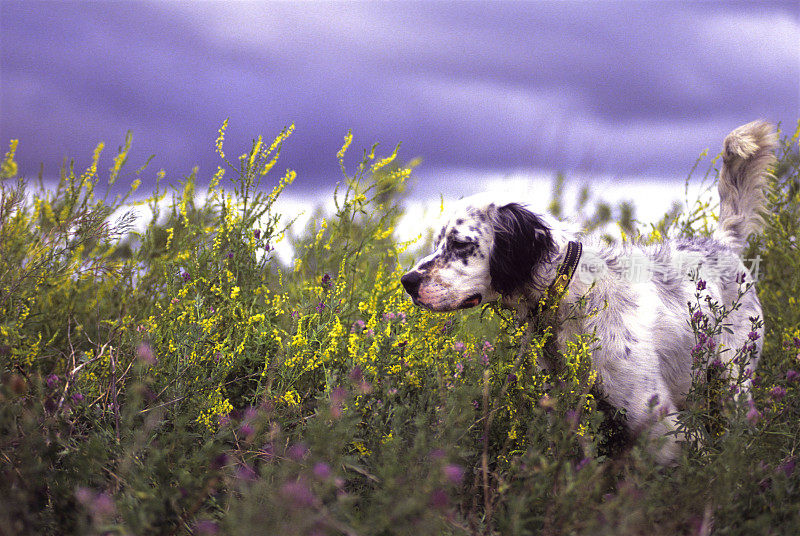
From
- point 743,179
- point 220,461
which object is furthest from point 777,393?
point 220,461

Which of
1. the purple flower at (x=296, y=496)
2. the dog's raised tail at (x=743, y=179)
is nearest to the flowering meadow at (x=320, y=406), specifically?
the purple flower at (x=296, y=496)

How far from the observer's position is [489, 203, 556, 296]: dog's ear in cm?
305

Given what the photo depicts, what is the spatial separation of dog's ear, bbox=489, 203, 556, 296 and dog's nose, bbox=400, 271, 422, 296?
39 cm

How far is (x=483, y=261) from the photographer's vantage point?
3102 millimetres

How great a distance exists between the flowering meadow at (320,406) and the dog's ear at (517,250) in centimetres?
20

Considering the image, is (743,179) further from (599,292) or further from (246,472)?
(246,472)

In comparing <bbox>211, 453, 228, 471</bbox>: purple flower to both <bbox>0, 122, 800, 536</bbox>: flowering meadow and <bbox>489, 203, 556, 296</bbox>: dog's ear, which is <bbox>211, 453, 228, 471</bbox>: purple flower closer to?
<bbox>0, 122, 800, 536</bbox>: flowering meadow

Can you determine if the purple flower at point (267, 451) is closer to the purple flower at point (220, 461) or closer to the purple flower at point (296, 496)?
the purple flower at point (220, 461)

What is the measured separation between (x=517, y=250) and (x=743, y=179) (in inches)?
92.0

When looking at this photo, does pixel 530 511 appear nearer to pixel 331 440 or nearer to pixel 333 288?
pixel 331 440

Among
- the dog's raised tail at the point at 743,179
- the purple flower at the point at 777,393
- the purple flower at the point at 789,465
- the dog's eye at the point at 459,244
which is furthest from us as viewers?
the dog's raised tail at the point at 743,179

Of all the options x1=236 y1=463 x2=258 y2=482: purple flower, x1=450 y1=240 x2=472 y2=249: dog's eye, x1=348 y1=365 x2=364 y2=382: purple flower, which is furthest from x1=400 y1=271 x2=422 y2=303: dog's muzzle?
x1=236 y1=463 x2=258 y2=482: purple flower

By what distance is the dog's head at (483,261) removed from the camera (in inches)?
117

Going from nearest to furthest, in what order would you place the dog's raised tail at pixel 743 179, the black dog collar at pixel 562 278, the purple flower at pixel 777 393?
the purple flower at pixel 777 393 → the black dog collar at pixel 562 278 → the dog's raised tail at pixel 743 179
